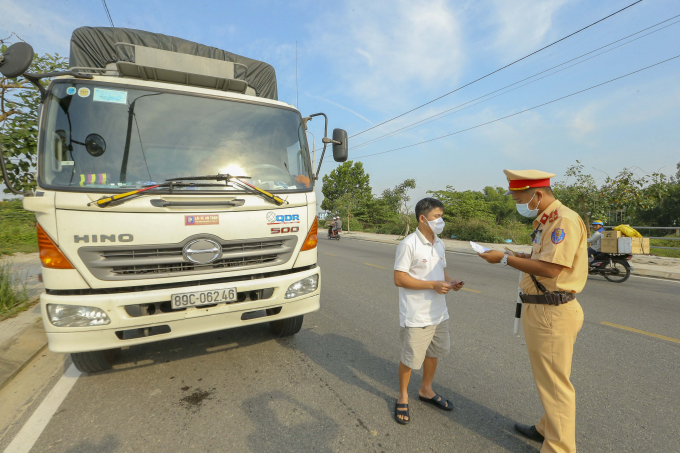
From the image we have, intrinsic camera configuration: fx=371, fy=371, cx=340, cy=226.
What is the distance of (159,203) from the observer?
9.73 feet

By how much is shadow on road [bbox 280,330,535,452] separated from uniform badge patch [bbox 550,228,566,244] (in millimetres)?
1397

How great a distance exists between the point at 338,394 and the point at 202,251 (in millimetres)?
1639

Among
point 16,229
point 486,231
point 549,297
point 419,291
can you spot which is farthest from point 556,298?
point 16,229

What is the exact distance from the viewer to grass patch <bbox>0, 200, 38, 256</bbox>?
1421 centimetres

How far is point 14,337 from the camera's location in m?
4.30

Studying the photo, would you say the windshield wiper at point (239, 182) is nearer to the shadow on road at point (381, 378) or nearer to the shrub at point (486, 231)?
the shadow on road at point (381, 378)

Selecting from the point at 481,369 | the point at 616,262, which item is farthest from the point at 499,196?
the point at 481,369

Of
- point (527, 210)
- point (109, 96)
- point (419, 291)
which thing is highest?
point (109, 96)

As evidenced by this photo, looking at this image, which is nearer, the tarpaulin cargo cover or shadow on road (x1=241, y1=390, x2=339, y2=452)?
shadow on road (x1=241, y1=390, x2=339, y2=452)

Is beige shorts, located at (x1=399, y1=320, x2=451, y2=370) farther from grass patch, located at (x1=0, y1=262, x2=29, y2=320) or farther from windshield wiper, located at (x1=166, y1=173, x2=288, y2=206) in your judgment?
grass patch, located at (x1=0, y1=262, x2=29, y2=320)

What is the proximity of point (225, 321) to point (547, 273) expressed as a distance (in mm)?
2525

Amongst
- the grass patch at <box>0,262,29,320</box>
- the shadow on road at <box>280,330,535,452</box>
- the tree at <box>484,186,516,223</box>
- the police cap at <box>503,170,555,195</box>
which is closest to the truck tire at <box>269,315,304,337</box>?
the shadow on road at <box>280,330,535,452</box>

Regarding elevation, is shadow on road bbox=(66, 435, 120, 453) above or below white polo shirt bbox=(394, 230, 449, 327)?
below

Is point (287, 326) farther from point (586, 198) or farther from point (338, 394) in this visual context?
point (586, 198)
